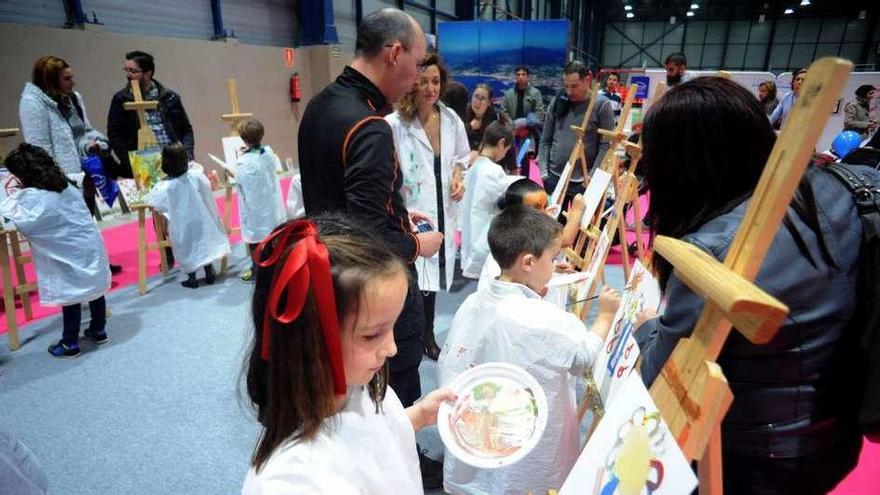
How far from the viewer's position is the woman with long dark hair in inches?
30.1

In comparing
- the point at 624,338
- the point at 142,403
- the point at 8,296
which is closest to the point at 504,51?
the point at 8,296

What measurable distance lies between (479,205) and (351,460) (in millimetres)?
2320

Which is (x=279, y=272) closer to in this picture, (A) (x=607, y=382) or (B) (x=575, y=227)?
(A) (x=607, y=382)

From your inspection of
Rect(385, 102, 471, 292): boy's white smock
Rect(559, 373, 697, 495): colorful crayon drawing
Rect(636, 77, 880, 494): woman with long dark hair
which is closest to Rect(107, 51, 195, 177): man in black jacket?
Rect(385, 102, 471, 292): boy's white smock

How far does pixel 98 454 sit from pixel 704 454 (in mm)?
2319

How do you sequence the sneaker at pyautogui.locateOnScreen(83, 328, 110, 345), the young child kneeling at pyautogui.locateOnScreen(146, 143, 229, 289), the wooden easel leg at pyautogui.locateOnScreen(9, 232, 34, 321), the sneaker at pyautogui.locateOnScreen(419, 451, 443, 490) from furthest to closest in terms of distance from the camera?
1. the young child kneeling at pyautogui.locateOnScreen(146, 143, 229, 289)
2. the wooden easel leg at pyautogui.locateOnScreen(9, 232, 34, 321)
3. the sneaker at pyautogui.locateOnScreen(83, 328, 110, 345)
4. the sneaker at pyautogui.locateOnScreen(419, 451, 443, 490)

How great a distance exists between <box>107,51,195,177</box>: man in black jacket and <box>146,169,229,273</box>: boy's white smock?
553 millimetres

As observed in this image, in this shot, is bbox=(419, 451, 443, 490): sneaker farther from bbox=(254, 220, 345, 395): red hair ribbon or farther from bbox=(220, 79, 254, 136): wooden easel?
bbox=(220, 79, 254, 136): wooden easel

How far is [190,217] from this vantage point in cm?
351

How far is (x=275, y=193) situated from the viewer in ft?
12.6

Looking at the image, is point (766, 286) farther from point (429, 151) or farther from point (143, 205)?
point (143, 205)

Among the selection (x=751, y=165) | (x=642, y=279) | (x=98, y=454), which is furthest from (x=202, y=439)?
(x=751, y=165)

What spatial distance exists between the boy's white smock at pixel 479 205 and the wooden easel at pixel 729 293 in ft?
7.36

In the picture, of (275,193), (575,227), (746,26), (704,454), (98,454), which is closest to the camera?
(704,454)
